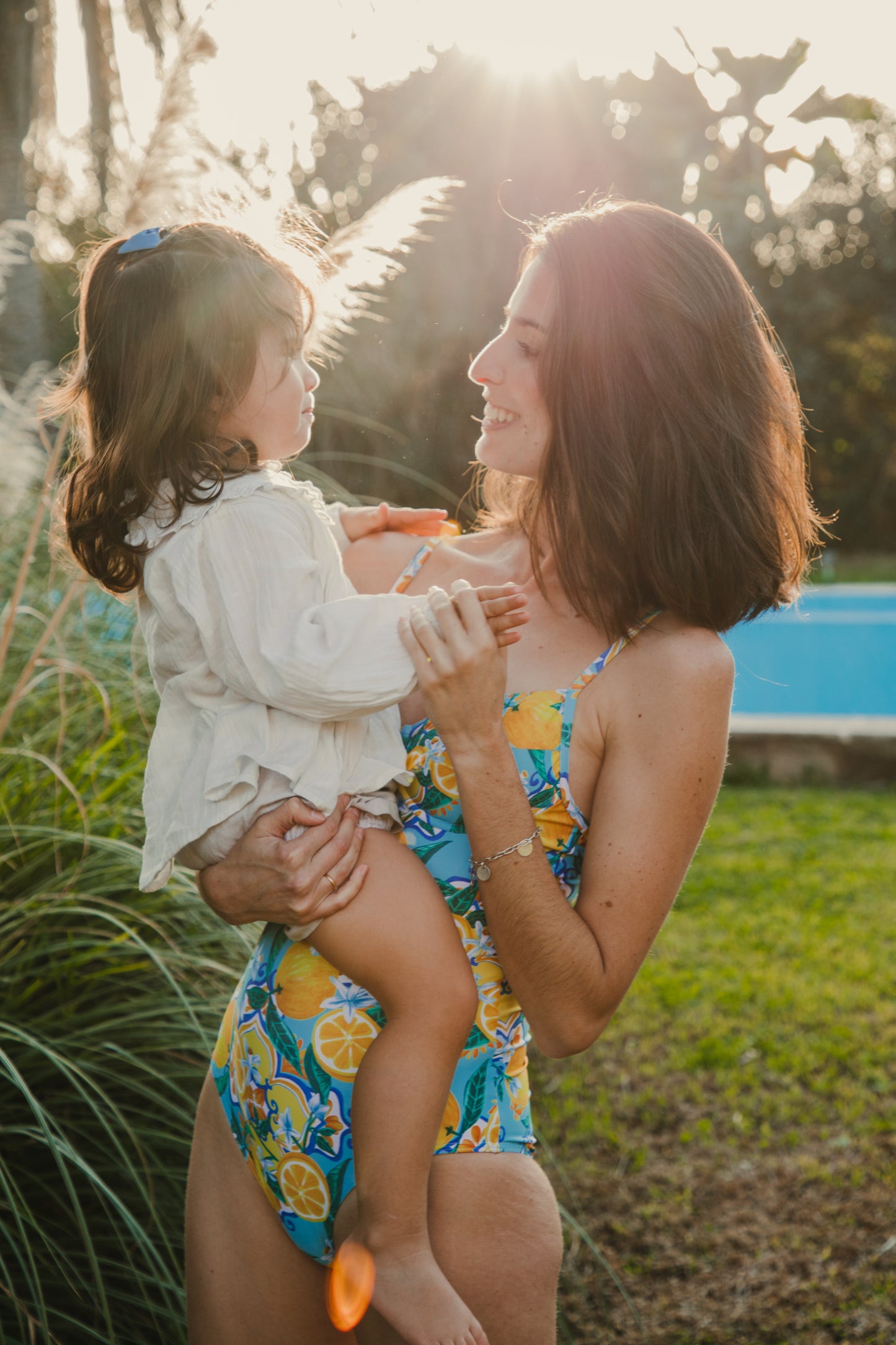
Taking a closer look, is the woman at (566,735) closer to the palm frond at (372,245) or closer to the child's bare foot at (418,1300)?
the child's bare foot at (418,1300)

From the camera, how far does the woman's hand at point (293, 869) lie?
1454 millimetres

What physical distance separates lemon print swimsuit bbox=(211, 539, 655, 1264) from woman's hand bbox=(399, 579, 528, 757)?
0.14 m

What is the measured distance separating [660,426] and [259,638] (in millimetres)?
692

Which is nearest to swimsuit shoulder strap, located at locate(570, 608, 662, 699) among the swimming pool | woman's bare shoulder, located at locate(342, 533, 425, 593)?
woman's bare shoulder, located at locate(342, 533, 425, 593)

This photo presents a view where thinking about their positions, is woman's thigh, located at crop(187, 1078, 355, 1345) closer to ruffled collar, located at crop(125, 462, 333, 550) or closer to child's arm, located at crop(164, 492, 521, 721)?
Answer: child's arm, located at crop(164, 492, 521, 721)

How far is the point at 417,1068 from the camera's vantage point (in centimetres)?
146

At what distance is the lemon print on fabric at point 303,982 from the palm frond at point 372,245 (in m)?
1.18

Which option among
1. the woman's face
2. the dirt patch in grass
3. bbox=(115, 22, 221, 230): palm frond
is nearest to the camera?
the woman's face

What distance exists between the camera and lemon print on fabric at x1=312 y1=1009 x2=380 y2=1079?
5.05 ft

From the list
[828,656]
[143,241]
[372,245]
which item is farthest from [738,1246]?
[828,656]

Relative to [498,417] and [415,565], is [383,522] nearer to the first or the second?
[415,565]

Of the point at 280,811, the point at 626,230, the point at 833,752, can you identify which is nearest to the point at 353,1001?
the point at 280,811

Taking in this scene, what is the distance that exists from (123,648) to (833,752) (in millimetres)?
5062

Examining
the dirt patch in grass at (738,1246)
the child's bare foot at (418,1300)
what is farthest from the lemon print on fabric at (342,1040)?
the dirt patch in grass at (738,1246)
